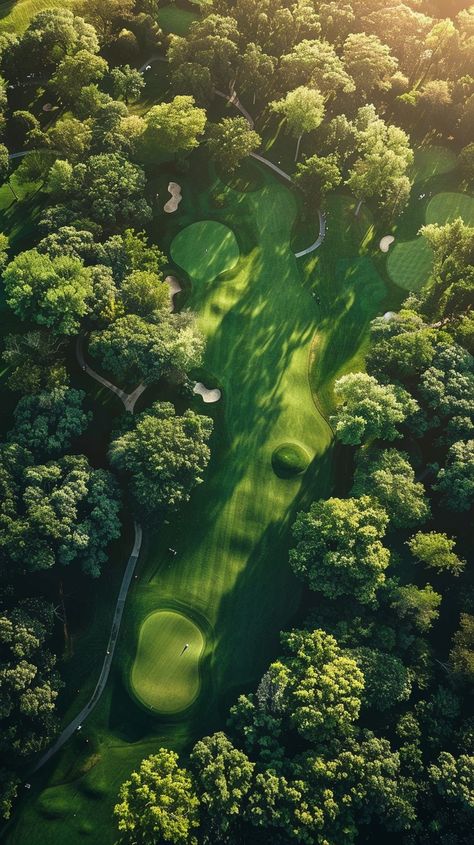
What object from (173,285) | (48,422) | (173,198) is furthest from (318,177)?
(48,422)

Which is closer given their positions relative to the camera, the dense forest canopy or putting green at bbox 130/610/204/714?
the dense forest canopy

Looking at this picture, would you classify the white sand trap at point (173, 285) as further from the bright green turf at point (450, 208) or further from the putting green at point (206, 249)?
the bright green turf at point (450, 208)

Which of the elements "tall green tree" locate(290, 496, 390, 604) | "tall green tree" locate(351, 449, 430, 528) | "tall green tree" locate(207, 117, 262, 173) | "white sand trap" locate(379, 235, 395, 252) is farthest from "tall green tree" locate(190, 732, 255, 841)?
"tall green tree" locate(207, 117, 262, 173)

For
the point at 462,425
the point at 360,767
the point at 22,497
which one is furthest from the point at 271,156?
the point at 360,767

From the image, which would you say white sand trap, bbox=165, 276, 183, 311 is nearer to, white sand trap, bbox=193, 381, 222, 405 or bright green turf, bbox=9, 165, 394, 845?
bright green turf, bbox=9, 165, 394, 845

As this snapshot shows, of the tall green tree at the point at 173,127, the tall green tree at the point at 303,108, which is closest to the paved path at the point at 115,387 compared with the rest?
the tall green tree at the point at 173,127

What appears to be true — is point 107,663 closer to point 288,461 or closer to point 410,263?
point 288,461

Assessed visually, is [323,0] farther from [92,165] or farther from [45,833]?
[45,833]
